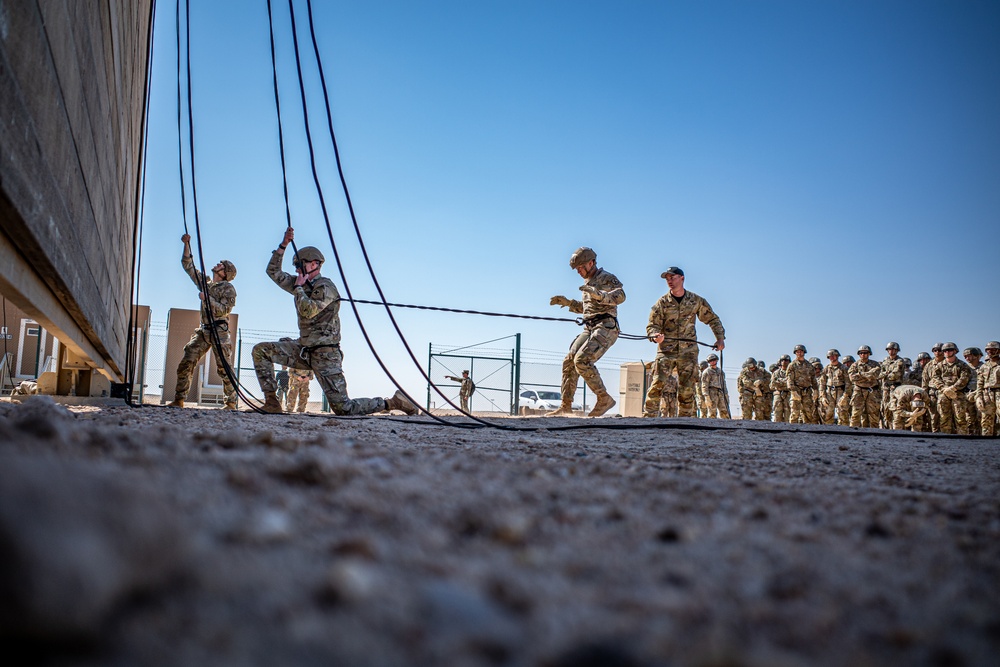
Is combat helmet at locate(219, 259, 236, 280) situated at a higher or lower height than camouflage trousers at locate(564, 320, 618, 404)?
higher

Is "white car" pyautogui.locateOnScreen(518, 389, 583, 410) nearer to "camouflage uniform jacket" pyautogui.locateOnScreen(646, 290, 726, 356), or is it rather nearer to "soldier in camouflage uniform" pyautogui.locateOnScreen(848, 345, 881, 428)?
"soldier in camouflage uniform" pyautogui.locateOnScreen(848, 345, 881, 428)

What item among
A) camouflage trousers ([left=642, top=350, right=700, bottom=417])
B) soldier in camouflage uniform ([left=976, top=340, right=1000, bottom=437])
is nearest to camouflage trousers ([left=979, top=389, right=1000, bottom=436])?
soldier in camouflage uniform ([left=976, top=340, right=1000, bottom=437])

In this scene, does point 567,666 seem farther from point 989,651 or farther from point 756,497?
point 756,497

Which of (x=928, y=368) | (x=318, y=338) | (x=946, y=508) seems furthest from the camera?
(x=928, y=368)

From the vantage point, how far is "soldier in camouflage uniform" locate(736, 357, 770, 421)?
1694 cm

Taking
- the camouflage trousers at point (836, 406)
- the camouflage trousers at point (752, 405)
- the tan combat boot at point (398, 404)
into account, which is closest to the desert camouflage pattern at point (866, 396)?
the camouflage trousers at point (836, 406)

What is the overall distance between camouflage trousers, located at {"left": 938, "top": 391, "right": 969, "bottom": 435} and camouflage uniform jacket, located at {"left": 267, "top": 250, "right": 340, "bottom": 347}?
12388 mm

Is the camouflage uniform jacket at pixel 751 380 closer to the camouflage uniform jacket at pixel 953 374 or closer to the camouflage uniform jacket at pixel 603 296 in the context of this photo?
the camouflage uniform jacket at pixel 953 374

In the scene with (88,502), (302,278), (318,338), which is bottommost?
(88,502)

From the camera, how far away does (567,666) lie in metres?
0.77

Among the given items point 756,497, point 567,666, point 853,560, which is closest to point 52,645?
point 567,666

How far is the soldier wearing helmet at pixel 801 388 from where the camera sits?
50.8 ft

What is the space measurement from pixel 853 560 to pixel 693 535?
0.28 metres

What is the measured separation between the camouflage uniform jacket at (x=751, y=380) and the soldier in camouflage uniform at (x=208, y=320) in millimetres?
12725
